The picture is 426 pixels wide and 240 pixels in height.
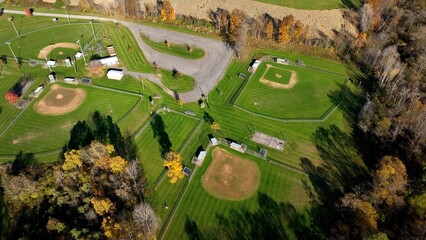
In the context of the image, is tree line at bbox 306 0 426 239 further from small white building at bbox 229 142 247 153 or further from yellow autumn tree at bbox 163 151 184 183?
yellow autumn tree at bbox 163 151 184 183

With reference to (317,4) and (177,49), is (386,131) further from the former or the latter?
(177,49)

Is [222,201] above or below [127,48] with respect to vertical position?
below

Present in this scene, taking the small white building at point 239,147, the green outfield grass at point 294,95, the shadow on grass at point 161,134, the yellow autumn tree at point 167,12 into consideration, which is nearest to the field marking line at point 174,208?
the shadow on grass at point 161,134

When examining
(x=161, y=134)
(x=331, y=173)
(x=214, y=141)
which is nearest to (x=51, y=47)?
(x=161, y=134)

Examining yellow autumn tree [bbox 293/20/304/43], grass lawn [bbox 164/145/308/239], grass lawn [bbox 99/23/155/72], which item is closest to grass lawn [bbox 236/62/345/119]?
yellow autumn tree [bbox 293/20/304/43]

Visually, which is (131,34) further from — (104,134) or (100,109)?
(104,134)

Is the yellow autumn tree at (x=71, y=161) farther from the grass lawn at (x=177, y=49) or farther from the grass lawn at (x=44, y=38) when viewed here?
the grass lawn at (x=177, y=49)
